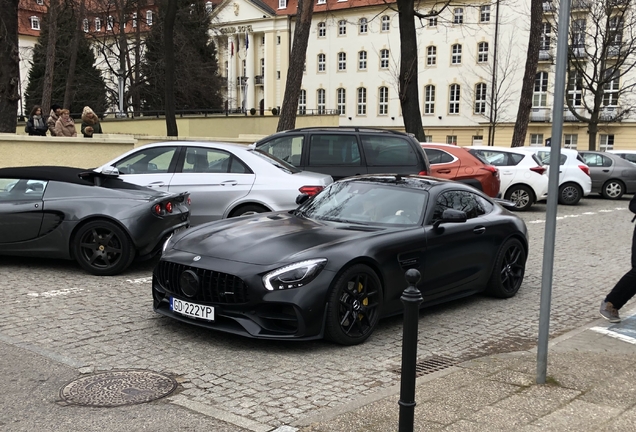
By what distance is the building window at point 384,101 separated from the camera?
223 ft

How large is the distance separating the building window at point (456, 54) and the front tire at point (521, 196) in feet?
155

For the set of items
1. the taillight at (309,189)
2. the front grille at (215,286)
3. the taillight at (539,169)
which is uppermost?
the taillight at (309,189)

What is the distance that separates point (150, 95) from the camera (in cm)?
4916

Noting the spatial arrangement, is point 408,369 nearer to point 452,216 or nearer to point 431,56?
point 452,216

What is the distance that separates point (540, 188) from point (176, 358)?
14378 millimetres

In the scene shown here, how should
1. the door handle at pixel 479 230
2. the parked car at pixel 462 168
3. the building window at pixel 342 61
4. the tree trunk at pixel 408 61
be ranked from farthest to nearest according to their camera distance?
the building window at pixel 342 61, the tree trunk at pixel 408 61, the parked car at pixel 462 168, the door handle at pixel 479 230

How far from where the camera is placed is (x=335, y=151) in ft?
41.1

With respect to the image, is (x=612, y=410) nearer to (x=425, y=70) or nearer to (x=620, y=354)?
(x=620, y=354)

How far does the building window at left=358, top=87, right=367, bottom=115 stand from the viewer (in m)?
69.5

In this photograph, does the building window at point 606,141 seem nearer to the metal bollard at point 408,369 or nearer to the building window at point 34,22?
the metal bollard at point 408,369

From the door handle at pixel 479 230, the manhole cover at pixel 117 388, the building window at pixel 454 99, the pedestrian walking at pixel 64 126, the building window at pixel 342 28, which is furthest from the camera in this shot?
the building window at pixel 342 28

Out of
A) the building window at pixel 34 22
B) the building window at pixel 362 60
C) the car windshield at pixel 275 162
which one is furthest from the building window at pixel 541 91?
the building window at pixel 34 22

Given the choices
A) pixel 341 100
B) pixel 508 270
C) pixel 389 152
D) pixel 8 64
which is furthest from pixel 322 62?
Answer: pixel 508 270

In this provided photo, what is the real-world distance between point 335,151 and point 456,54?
53655 millimetres
